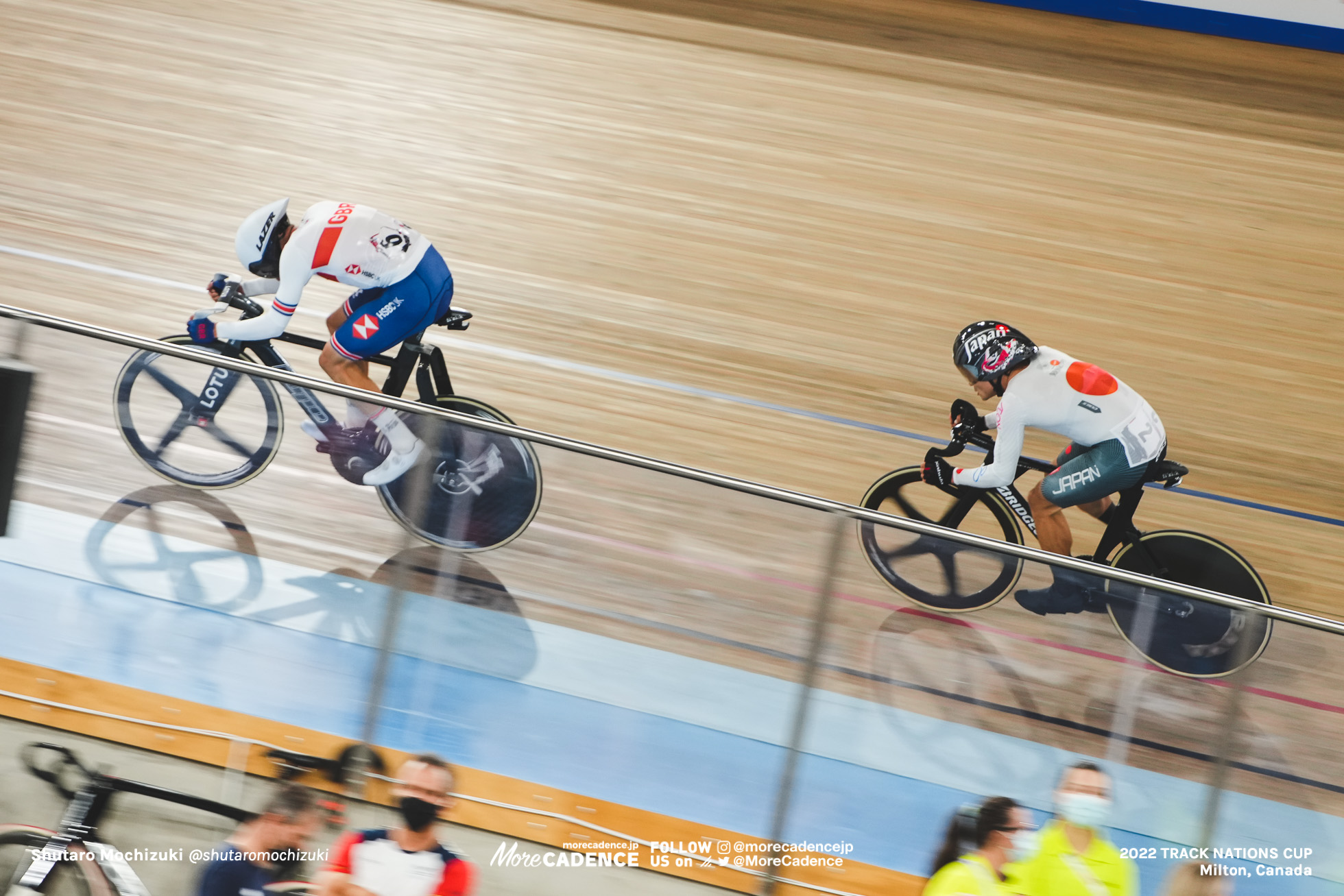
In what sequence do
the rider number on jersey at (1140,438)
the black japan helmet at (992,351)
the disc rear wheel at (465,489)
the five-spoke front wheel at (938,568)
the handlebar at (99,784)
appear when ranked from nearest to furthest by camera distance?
the five-spoke front wheel at (938,568) → the disc rear wheel at (465,489) → the handlebar at (99,784) → the rider number on jersey at (1140,438) → the black japan helmet at (992,351)

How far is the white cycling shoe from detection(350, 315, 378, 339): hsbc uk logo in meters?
1.75

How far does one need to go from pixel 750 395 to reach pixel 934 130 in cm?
255

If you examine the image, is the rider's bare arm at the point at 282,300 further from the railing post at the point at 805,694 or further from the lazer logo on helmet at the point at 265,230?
the railing post at the point at 805,694

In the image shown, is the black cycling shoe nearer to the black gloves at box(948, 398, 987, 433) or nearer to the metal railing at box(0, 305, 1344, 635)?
the metal railing at box(0, 305, 1344, 635)

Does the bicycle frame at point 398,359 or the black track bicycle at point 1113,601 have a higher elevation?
the bicycle frame at point 398,359

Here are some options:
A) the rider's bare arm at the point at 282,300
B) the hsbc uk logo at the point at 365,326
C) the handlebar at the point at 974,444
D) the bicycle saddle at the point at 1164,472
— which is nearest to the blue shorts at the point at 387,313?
the hsbc uk logo at the point at 365,326

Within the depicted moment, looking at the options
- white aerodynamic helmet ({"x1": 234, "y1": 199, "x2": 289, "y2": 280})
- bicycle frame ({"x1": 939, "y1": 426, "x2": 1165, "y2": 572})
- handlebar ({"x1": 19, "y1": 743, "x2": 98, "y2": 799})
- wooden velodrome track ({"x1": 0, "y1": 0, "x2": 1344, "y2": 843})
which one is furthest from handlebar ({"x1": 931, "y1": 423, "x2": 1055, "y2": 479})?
handlebar ({"x1": 19, "y1": 743, "x2": 98, "y2": 799})

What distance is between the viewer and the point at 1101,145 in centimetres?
761

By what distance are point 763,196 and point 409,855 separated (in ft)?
17.5

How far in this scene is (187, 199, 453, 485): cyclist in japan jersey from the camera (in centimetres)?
471

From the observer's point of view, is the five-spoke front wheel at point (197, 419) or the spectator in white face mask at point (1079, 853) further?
Result: the five-spoke front wheel at point (197, 419)

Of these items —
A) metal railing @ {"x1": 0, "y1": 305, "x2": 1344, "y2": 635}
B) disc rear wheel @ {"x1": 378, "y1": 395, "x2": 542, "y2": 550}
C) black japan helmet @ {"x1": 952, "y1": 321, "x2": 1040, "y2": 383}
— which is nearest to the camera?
metal railing @ {"x1": 0, "y1": 305, "x2": 1344, "y2": 635}

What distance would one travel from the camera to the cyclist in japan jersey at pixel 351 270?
4.71 m

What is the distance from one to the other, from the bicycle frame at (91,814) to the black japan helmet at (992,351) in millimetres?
2938
